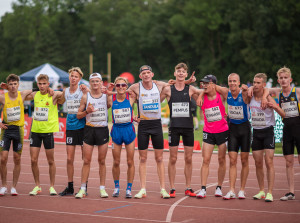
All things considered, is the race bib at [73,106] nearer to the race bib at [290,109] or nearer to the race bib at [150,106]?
the race bib at [150,106]

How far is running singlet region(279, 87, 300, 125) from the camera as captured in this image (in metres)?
8.85

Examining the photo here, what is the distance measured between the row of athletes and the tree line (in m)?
44.1

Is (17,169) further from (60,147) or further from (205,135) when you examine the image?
(60,147)

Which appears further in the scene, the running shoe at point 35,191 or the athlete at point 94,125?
the running shoe at point 35,191

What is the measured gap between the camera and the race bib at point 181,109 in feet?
30.4

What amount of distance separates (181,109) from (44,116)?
8.28 feet

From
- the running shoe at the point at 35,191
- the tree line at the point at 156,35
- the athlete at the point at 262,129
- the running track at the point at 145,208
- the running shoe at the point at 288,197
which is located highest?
the tree line at the point at 156,35

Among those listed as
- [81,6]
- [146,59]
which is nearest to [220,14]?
[146,59]

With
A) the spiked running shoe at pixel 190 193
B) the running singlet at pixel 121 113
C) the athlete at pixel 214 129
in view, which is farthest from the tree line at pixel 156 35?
the running singlet at pixel 121 113

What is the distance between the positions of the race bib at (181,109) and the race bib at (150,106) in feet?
1.16

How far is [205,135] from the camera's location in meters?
9.28

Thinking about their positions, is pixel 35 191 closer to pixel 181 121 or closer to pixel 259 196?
pixel 181 121

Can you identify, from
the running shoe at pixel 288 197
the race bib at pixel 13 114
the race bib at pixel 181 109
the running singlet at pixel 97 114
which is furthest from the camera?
the race bib at pixel 13 114

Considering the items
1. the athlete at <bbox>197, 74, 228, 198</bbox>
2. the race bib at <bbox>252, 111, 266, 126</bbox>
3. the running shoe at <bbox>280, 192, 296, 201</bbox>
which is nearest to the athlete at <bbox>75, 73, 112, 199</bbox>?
the athlete at <bbox>197, 74, 228, 198</bbox>
